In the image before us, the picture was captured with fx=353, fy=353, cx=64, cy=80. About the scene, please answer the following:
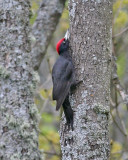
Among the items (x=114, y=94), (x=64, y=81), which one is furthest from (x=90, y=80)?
(x=114, y=94)

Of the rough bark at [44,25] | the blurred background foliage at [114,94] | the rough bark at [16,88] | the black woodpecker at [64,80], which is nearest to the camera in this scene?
the rough bark at [16,88]

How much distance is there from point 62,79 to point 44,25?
2.11 meters

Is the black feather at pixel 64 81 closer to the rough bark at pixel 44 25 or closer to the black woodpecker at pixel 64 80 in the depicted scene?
the black woodpecker at pixel 64 80

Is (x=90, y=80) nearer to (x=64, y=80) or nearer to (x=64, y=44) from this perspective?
(x=64, y=80)

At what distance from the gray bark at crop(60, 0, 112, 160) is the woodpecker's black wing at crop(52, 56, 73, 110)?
7.7 inches

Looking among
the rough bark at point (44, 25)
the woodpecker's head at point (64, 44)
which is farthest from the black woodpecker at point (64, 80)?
the rough bark at point (44, 25)

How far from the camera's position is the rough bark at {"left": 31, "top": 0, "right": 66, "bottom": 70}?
6234 mm

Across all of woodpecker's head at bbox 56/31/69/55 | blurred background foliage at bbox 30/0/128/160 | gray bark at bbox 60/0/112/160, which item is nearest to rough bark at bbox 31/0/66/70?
blurred background foliage at bbox 30/0/128/160

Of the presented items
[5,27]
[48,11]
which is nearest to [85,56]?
[5,27]

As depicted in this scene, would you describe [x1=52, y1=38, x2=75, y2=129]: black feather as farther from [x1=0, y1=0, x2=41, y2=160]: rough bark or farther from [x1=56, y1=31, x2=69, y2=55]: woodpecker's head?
[x1=0, y1=0, x2=41, y2=160]: rough bark

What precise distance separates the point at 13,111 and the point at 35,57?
2796 mm

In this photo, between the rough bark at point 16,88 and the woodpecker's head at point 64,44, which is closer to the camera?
the rough bark at point 16,88

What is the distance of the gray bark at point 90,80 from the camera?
12.4 ft

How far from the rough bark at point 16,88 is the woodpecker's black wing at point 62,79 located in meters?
0.56
